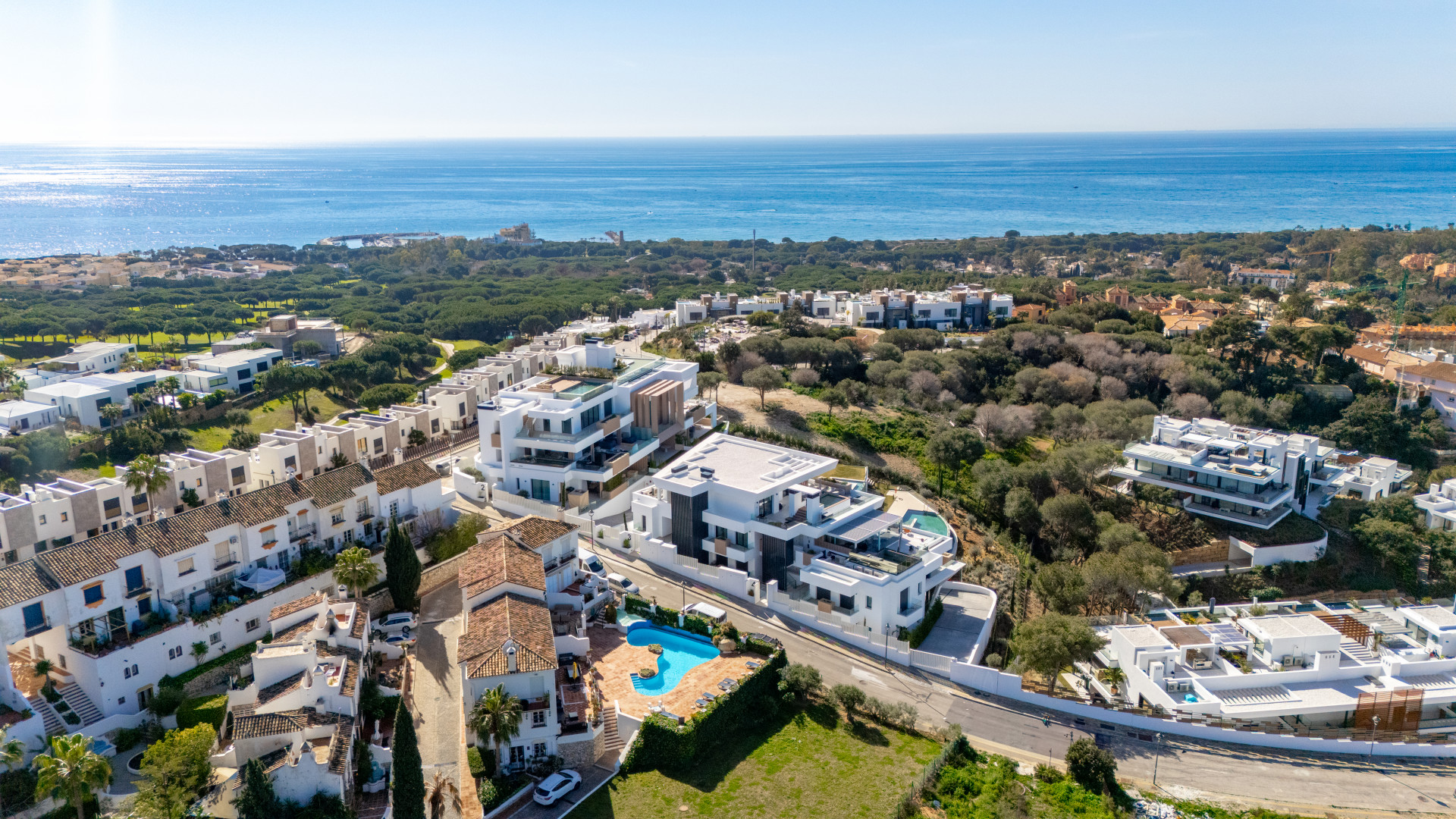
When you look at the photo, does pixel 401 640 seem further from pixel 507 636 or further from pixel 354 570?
pixel 507 636

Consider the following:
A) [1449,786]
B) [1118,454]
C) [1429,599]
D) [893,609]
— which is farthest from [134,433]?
[1429,599]

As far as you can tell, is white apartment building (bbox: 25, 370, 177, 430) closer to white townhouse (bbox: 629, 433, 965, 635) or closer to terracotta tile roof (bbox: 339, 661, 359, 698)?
white townhouse (bbox: 629, 433, 965, 635)

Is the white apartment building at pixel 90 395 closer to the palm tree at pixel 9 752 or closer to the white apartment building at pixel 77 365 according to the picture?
the white apartment building at pixel 77 365

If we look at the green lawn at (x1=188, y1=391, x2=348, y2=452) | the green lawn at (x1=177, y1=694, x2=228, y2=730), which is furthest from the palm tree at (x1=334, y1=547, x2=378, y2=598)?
the green lawn at (x1=188, y1=391, x2=348, y2=452)

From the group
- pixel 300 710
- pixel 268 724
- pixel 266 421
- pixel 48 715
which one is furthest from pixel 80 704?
pixel 266 421

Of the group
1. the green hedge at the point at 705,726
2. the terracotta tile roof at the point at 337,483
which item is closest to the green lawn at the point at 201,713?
the terracotta tile roof at the point at 337,483

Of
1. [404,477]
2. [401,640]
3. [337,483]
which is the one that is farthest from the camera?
[404,477]
